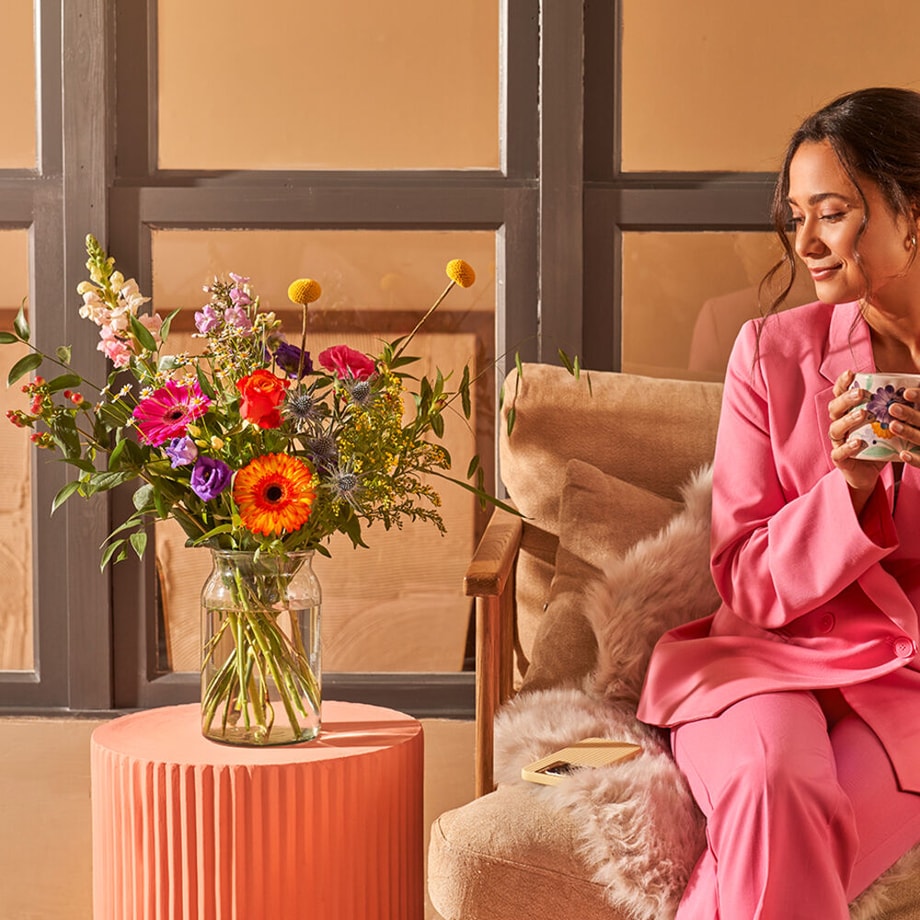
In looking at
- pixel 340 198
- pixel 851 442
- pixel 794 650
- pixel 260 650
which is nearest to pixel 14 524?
pixel 340 198

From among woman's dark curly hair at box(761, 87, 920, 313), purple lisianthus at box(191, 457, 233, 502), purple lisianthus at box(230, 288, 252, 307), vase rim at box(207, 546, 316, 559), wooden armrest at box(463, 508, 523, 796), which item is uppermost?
woman's dark curly hair at box(761, 87, 920, 313)

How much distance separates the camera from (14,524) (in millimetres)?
2410

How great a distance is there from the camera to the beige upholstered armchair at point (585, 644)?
1374 mm

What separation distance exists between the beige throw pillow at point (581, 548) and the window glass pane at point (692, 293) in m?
0.51

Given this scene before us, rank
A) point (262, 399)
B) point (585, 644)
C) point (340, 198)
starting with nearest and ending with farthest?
point (262, 399) < point (585, 644) < point (340, 198)

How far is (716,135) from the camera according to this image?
236cm

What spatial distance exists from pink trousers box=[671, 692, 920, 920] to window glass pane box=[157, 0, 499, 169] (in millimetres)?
1371

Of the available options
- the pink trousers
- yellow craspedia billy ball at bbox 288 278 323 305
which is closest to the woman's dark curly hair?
the pink trousers

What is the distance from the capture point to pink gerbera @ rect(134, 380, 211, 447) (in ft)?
4.77

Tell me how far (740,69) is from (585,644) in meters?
1.25

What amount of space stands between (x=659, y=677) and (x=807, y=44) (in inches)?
54.7

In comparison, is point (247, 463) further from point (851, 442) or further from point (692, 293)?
point (692, 293)

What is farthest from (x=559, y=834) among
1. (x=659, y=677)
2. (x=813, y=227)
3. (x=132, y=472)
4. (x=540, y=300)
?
(x=540, y=300)

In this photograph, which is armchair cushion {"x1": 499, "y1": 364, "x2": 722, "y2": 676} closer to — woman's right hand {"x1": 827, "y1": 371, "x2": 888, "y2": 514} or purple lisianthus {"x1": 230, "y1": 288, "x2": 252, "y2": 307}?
woman's right hand {"x1": 827, "y1": 371, "x2": 888, "y2": 514}
